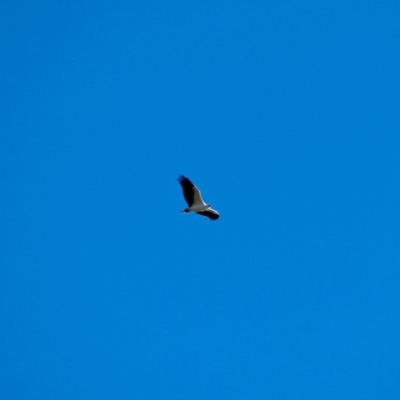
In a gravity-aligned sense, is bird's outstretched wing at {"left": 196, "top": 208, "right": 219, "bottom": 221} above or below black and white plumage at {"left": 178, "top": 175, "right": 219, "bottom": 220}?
above

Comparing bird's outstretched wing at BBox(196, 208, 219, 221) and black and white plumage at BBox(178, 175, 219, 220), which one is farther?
bird's outstretched wing at BBox(196, 208, 219, 221)

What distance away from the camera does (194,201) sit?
69.1 m

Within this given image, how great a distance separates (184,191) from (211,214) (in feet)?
9.54

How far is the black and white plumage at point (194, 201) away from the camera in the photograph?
6819cm

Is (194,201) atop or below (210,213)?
below

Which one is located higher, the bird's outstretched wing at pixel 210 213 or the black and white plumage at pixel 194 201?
the bird's outstretched wing at pixel 210 213

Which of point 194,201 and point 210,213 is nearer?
point 194,201

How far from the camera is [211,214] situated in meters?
70.8

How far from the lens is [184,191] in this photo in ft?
224

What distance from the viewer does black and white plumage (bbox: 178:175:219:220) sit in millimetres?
68188

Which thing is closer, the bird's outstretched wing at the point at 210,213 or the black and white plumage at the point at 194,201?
the black and white plumage at the point at 194,201
